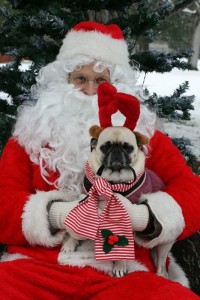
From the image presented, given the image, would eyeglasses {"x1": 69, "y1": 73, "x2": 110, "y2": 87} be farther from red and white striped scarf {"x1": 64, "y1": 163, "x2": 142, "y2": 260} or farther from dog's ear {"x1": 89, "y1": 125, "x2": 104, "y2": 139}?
red and white striped scarf {"x1": 64, "y1": 163, "x2": 142, "y2": 260}

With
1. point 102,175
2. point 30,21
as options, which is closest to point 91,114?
point 102,175

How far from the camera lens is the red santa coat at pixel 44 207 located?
1.87 m

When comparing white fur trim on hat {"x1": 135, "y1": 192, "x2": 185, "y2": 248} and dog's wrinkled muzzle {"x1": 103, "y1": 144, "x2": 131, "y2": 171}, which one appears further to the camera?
white fur trim on hat {"x1": 135, "y1": 192, "x2": 185, "y2": 248}

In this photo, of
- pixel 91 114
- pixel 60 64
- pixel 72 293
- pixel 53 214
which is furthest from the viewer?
pixel 60 64

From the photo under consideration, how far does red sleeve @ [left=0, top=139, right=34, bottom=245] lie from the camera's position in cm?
196

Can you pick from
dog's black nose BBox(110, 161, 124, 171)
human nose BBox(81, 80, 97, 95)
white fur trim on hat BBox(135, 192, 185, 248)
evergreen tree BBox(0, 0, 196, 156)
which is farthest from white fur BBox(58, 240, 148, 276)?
evergreen tree BBox(0, 0, 196, 156)

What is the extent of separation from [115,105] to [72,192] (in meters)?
0.53

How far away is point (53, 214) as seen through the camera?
74.8 inches

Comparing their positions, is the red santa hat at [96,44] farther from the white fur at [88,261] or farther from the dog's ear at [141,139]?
the white fur at [88,261]

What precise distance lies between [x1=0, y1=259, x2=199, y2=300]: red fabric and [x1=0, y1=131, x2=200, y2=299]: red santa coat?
0.17 ft

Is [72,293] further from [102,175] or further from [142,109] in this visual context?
[142,109]

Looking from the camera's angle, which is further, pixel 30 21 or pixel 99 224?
pixel 30 21

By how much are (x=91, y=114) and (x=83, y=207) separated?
0.68 meters

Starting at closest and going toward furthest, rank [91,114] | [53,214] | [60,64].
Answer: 1. [53,214]
2. [91,114]
3. [60,64]
